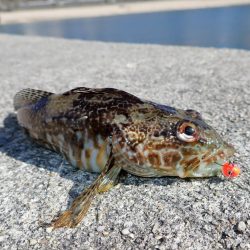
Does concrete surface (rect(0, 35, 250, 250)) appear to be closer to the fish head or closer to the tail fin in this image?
the fish head

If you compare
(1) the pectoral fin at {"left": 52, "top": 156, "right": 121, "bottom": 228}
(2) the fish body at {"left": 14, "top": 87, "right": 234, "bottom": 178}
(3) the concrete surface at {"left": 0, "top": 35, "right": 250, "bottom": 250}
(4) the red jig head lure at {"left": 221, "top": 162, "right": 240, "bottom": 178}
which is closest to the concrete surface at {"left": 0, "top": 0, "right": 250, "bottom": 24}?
(3) the concrete surface at {"left": 0, "top": 35, "right": 250, "bottom": 250}

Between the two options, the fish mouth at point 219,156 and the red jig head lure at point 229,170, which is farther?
the red jig head lure at point 229,170

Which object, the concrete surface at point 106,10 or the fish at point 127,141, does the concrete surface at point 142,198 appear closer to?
the fish at point 127,141

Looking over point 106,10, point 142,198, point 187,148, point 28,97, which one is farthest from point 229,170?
point 106,10

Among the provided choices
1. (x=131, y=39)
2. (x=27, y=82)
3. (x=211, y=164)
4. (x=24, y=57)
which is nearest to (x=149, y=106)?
(x=211, y=164)

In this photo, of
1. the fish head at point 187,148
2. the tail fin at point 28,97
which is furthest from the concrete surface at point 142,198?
the tail fin at point 28,97

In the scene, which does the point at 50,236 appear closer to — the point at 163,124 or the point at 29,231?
Answer: the point at 29,231

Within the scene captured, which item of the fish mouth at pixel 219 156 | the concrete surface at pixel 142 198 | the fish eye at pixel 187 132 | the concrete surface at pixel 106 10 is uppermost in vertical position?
the fish eye at pixel 187 132
